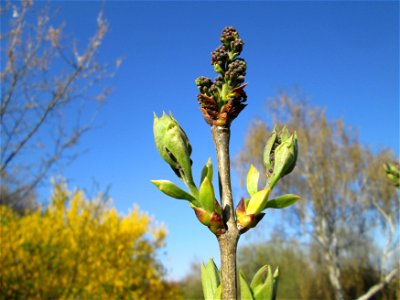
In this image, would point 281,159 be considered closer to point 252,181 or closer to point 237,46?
point 252,181

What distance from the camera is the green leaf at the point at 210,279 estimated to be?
2.62ft

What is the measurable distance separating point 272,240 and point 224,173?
1944 cm

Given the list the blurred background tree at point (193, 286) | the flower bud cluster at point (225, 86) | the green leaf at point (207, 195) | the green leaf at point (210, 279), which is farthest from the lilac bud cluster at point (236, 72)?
the blurred background tree at point (193, 286)

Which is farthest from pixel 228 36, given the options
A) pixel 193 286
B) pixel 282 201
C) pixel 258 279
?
pixel 193 286

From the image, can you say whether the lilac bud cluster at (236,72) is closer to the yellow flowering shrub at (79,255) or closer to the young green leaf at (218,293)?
the young green leaf at (218,293)

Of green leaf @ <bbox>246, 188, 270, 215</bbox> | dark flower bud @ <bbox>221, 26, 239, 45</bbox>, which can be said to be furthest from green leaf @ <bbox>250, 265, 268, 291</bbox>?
dark flower bud @ <bbox>221, 26, 239, 45</bbox>

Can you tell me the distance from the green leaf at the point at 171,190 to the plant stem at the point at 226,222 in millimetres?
75

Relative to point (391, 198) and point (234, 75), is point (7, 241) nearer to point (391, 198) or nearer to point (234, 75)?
point (234, 75)

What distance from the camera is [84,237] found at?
657 centimetres

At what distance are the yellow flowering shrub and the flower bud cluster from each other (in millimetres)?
4920

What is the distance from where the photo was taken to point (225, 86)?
879mm

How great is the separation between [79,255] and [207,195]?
6.37 m

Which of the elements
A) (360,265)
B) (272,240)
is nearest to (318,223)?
(272,240)

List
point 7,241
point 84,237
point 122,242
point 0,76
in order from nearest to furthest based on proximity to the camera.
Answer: point 0,76, point 7,241, point 84,237, point 122,242
